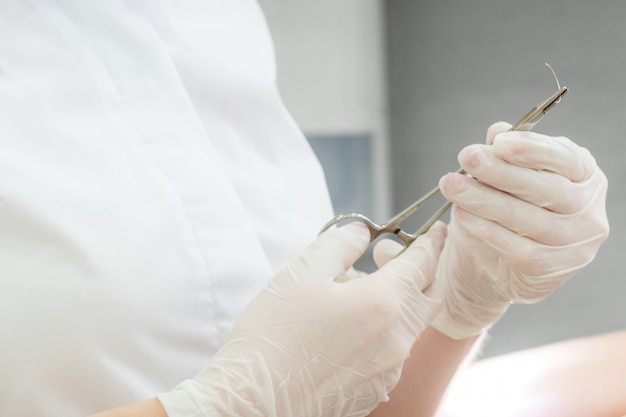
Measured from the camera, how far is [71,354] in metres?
0.69

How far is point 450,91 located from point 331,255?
162 cm

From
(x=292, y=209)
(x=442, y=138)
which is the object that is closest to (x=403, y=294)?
(x=292, y=209)

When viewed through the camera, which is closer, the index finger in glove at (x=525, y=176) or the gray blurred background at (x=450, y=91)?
the index finger in glove at (x=525, y=176)

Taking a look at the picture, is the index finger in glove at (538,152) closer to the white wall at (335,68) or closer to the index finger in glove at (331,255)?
the index finger in glove at (331,255)

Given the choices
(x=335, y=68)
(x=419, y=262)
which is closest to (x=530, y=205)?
(x=419, y=262)

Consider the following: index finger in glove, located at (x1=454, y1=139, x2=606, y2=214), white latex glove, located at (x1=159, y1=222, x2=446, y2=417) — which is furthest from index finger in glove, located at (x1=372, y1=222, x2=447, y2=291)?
index finger in glove, located at (x1=454, y1=139, x2=606, y2=214)

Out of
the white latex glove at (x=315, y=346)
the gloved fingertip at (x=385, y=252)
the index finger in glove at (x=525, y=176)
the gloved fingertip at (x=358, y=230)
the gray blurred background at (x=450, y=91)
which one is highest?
the index finger in glove at (x=525, y=176)

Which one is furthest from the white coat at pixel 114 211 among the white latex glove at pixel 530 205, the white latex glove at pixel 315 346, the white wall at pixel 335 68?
the white wall at pixel 335 68

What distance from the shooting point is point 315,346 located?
707 mm

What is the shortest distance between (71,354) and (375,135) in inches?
70.1

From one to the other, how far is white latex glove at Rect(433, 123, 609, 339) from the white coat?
28cm

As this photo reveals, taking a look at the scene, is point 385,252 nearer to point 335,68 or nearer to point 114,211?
point 114,211

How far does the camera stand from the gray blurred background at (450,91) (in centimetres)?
201

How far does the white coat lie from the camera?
69 cm
